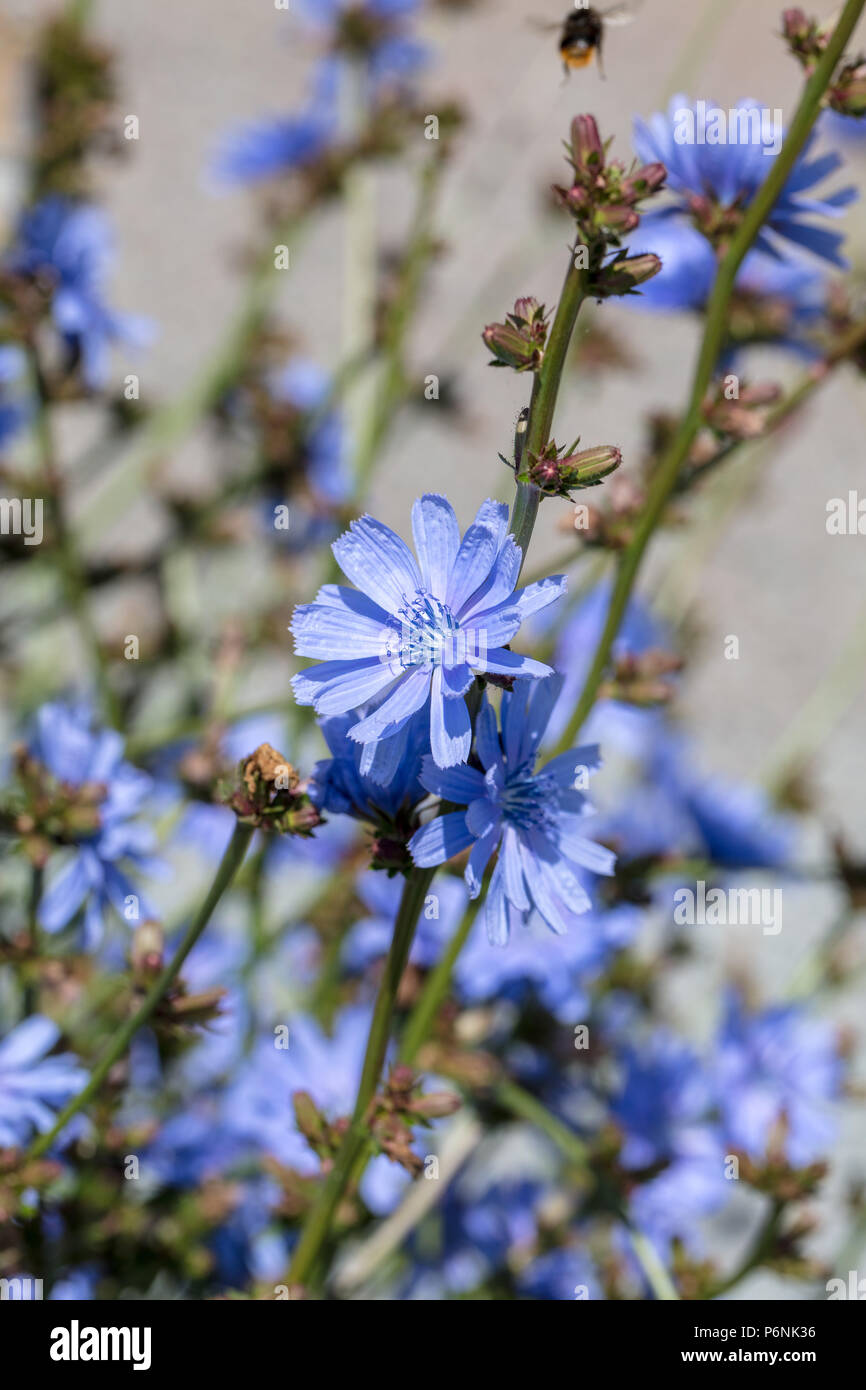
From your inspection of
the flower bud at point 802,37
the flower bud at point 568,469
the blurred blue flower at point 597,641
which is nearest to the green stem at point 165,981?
the flower bud at point 568,469

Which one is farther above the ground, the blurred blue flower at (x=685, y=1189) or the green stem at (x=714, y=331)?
the green stem at (x=714, y=331)

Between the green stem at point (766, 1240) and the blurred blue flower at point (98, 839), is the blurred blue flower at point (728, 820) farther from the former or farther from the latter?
the blurred blue flower at point (98, 839)

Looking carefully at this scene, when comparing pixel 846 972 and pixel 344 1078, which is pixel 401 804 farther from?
pixel 846 972

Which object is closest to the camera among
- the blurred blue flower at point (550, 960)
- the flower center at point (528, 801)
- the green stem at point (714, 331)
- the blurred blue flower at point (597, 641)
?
the flower center at point (528, 801)

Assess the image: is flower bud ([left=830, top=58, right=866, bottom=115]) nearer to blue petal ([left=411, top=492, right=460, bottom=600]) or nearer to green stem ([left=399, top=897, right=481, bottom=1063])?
blue petal ([left=411, top=492, right=460, bottom=600])

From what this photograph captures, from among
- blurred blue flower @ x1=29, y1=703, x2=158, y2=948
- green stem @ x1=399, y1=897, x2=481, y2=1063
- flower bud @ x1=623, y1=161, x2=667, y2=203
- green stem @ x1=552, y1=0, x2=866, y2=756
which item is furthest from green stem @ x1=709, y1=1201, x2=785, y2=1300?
flower bud @ x1=623, y1=161, x2=667, y2=203
